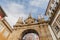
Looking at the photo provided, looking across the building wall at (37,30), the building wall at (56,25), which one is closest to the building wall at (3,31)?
the building wall at (37,30)

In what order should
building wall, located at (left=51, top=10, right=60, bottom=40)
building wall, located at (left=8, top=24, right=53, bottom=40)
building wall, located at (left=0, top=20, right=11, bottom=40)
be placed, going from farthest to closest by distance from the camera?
building wall, located at (left=0, top=20, right=11, bottom=40), building wall, located at (left=51, top=10, right=60, bottom=40), building wall, located at (left=8, top=24, right=53, bottom=40)

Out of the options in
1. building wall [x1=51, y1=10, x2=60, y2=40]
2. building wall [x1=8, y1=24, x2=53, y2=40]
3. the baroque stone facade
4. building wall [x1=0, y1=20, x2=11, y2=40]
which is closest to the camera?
building wall [x1=8, y1=24, x2=53, y2=40]

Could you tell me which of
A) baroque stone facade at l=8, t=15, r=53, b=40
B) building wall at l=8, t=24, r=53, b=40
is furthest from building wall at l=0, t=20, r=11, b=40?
building wall at l=8, t=24, r=53, b=40

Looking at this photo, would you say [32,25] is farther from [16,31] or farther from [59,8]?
[59,8]

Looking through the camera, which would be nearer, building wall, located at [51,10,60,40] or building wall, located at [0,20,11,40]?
building wall, located at [51,10,60,40]

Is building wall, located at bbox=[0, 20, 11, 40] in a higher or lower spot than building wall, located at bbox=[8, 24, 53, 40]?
lower

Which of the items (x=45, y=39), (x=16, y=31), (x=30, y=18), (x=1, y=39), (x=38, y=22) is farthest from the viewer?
(x=1, y=39)

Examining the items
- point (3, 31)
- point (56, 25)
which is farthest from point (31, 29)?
point (3, 31)

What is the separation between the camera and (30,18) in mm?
Answer: 25000

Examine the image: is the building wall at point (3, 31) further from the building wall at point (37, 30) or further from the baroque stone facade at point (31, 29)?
the building wall at point (37, 30)

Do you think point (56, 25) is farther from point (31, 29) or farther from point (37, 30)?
point (31, 29)

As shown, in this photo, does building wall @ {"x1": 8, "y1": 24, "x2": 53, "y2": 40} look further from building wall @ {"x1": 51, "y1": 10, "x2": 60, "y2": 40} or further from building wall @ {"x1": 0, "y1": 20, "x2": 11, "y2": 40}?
building wall @ {"x1": 0, "y1": 20, "x2": 11, "y2": 40}

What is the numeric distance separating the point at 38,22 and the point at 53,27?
3.21 metres

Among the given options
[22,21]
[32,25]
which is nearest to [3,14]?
[22,21]
